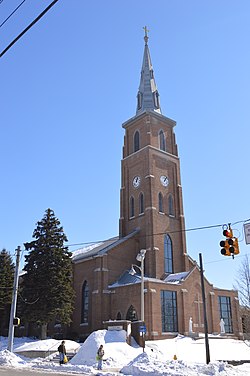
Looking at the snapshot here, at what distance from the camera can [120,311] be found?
1580 inches

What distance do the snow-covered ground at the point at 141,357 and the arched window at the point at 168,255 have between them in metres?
8.97

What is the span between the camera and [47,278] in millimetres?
37688

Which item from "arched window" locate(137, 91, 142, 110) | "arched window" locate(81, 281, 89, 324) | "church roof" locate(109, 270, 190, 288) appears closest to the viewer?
"church roof" locate(109, 270, 190, 288)

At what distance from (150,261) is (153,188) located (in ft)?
28.8

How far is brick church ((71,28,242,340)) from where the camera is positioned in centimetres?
3941

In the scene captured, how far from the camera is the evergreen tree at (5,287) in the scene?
45844 millimetres

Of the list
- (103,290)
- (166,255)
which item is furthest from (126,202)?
(103,290)

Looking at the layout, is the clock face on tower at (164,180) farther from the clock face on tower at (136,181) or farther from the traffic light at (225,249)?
the traffic light at (225,249)

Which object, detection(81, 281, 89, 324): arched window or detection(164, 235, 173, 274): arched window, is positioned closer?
detection(81, 281, 89, 324): arched window

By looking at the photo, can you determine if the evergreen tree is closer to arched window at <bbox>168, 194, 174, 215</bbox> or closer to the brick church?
the brick church

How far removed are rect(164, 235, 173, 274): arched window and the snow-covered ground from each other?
353 inches

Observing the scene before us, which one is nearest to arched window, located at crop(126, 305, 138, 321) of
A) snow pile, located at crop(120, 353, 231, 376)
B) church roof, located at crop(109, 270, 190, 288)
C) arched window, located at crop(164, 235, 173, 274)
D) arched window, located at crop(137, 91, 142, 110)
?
church roof, located at crop(109, 270, 190, 288)

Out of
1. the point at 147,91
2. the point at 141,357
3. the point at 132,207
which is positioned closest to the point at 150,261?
the point at 132,207

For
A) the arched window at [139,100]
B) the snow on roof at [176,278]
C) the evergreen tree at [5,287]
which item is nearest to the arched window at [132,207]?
the snow on roof at [176,278]
